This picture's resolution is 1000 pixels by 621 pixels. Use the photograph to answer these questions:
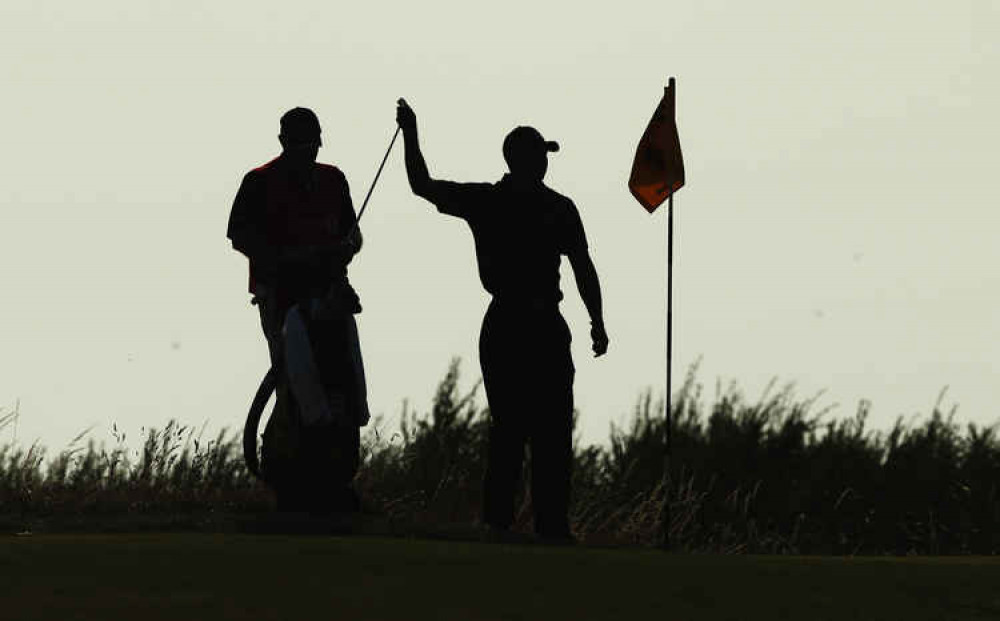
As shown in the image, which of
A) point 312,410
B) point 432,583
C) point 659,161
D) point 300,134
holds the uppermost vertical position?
point 659,161

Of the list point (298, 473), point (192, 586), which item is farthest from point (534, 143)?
point (192, 586)

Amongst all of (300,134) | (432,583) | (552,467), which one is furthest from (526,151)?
(432,583)

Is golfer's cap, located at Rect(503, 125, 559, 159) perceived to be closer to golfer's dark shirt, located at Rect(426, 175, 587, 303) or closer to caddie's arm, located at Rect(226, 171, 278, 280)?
golfer's dark shirt, located at Rect(426, 175, 587, 303)

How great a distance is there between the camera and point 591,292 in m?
14.6

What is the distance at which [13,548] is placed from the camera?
40.0 feet

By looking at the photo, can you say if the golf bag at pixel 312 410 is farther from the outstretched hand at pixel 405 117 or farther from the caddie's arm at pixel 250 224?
the outstretched hand at pixel 405 117

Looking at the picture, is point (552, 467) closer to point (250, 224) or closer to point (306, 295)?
point (306, 295)

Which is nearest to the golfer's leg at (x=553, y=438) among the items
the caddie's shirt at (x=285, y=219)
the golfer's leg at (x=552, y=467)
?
the golfer's leg at (x=552, y=467)

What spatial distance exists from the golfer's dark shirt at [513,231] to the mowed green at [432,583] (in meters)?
2.04

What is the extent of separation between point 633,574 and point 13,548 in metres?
3.38

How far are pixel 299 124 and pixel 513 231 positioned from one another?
152 cm

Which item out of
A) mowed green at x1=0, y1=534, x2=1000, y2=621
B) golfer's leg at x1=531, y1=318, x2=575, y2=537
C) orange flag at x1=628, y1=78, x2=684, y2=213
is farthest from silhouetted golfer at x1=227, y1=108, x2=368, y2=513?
orange flag at x1=628, y1=78, x2=684, y2=213

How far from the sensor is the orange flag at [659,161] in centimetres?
1534

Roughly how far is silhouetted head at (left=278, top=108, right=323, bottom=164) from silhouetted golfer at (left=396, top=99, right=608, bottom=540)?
0.59 metres
